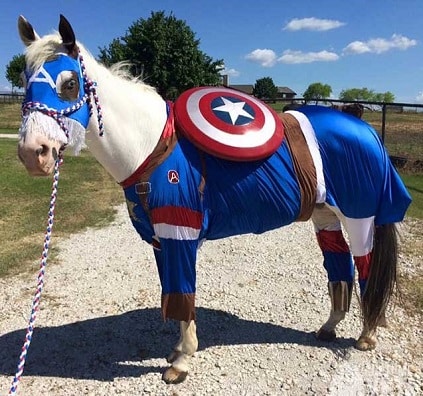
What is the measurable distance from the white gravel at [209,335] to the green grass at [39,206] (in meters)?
0.68

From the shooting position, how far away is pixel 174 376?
3086 millimetres

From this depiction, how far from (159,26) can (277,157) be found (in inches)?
1098

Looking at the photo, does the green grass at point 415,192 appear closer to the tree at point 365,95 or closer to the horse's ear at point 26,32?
the horse's ear at point 26,32

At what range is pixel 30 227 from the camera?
21.0ft

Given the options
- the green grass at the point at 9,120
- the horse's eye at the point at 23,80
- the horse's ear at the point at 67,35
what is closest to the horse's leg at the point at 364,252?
the horse's ear at the point at 67,35

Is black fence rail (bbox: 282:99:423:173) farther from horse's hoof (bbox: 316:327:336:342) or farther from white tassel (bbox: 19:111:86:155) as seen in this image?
white tassel (bbox: 19:111:86:155)

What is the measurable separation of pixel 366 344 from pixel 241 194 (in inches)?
65.8

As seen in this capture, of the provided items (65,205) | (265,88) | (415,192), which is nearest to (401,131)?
(415,192)

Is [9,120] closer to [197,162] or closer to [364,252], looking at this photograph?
[197,162]

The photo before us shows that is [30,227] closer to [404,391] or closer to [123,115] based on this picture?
[123,115]

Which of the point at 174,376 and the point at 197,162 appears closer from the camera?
the point at 197,162

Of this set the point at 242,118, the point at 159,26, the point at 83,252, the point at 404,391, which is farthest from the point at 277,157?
the point at 159,26

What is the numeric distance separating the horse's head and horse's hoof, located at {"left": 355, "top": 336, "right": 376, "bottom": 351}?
2623 millimetres

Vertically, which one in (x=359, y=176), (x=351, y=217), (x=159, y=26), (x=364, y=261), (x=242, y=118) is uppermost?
(x=159, y=26)
